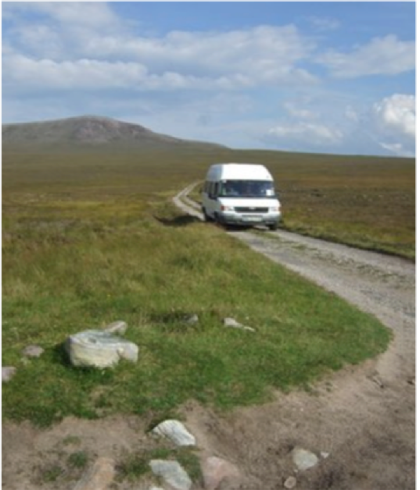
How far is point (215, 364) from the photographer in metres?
7.33

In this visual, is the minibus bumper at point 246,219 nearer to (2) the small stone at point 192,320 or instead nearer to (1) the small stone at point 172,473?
(2) the small stone at point 192,320

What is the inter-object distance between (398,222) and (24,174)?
11397 cm

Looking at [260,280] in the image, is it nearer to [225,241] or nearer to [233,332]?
[233,332]

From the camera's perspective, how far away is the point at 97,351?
273 inches

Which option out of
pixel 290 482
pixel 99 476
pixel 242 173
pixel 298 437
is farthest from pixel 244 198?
pixel 99 476

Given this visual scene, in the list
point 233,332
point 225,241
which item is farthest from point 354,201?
point 233,332

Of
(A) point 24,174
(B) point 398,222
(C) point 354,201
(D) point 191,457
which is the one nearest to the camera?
(D) point 191,457

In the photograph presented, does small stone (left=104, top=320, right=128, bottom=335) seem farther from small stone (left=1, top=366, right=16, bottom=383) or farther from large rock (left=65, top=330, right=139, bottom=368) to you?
small stone (left=1, top=366, right=16, bottom=383)

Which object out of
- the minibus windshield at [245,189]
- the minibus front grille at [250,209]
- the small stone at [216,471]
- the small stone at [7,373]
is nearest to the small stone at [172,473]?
the small stone at [216,471]

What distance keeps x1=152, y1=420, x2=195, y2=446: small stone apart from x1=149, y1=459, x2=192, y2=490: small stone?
33 cm

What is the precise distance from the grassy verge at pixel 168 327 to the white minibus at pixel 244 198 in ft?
32.6

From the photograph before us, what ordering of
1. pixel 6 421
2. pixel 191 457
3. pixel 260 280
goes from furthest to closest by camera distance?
pixel 260 280 → pixel 6 421 → pixel 191 457

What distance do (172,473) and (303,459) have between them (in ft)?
4.20

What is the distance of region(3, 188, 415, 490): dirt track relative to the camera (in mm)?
5520
